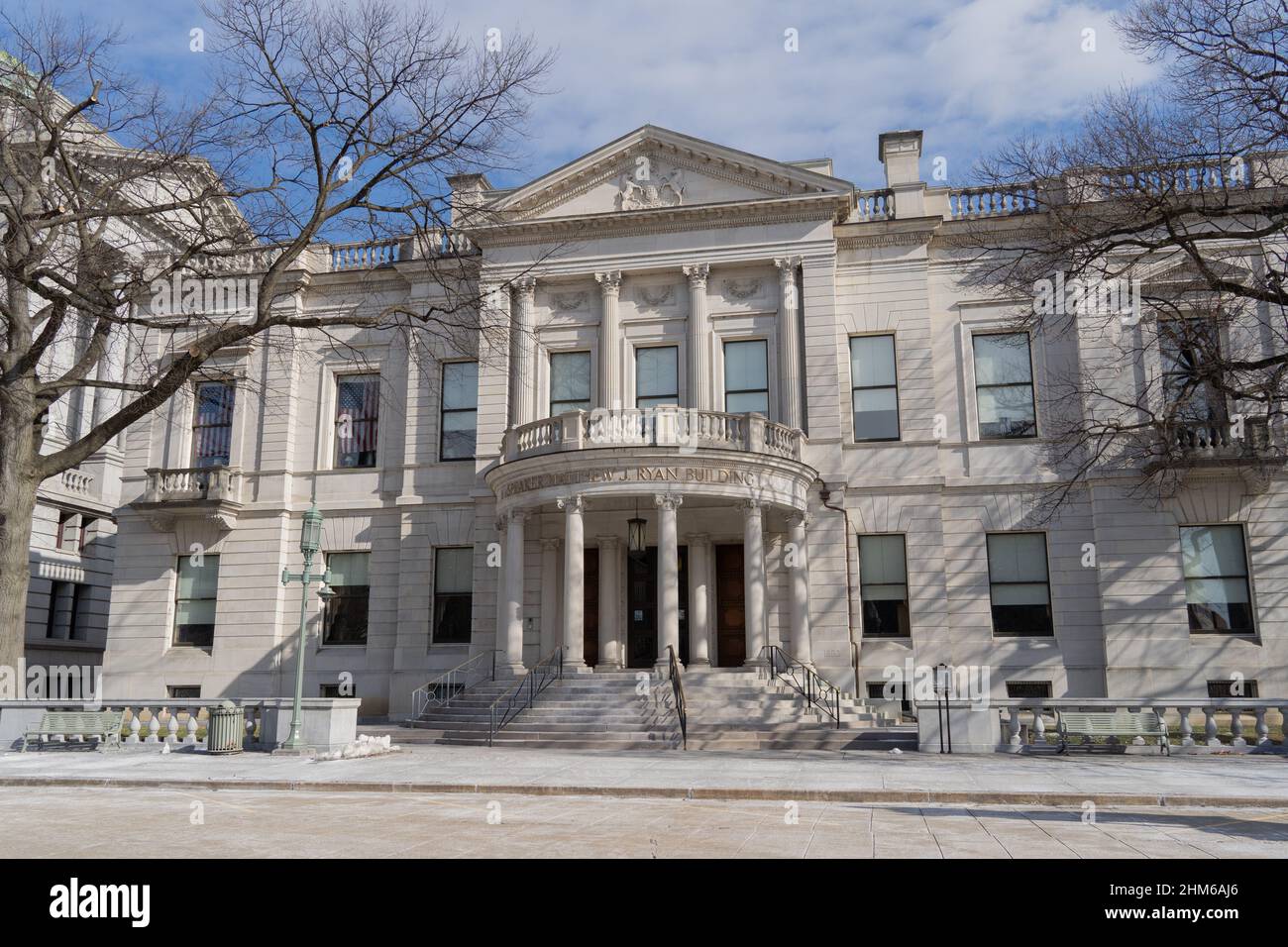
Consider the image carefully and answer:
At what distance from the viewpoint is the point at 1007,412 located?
84.9 ft

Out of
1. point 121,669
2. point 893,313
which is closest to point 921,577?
point 893,313

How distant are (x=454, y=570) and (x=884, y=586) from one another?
38.1ft

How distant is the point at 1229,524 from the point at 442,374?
69.3 feet

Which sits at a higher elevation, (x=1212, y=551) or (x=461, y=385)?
(x=461, y=385)

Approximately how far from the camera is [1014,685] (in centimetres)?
2431

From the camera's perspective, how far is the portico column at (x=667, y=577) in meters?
21.3

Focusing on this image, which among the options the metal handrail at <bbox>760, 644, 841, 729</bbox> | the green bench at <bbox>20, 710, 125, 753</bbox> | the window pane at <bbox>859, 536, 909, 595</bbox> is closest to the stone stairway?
the metal handrail at <bbox>760, 644, 841, 729</bbox>

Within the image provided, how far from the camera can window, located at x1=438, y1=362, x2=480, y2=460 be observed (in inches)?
1106

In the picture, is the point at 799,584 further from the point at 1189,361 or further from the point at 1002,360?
the point at 1189,361

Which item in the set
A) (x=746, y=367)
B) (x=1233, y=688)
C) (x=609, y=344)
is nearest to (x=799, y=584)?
(x=746, y=367)

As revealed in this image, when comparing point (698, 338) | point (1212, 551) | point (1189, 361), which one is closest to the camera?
point (1212, 551)

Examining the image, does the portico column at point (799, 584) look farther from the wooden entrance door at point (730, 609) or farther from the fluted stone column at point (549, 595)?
the fluted stone column at point (549, 595)

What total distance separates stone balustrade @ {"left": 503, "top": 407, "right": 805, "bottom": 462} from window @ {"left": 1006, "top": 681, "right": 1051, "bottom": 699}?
8026 mm

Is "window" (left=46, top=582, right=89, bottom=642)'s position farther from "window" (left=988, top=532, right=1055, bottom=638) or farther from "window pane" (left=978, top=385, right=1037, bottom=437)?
"window pane" (left=978, top=385, right=1037, bottom=437)
